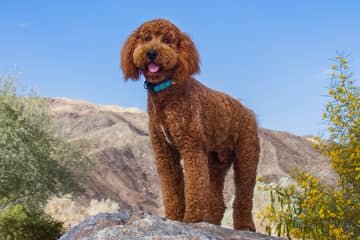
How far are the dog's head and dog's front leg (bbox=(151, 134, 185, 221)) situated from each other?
759 millimetres

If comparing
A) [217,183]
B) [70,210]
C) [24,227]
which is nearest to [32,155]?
[70,210]

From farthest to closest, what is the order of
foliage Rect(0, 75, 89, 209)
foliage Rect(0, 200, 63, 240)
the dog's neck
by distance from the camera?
foliage Rect(0, 75, 89, 209), foliage Rect(0, 200, 63, 240), the dog's neck

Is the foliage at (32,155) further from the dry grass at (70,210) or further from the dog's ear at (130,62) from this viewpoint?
the dog's ear at (130,62)

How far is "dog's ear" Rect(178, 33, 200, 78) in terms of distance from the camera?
18.3ft

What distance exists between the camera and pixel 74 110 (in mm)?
35844

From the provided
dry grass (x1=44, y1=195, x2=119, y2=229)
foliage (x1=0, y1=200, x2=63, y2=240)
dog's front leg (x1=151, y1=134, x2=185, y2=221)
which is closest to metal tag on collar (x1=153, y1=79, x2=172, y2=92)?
dog's front leg (x1=151, y1=134, x2=185, y2=221)

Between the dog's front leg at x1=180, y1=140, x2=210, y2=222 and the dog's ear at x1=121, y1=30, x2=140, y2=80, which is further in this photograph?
the dog's ear at x1=121, y1=30, x2=140, y2=80

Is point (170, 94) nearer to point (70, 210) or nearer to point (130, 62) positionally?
point (130, 62)

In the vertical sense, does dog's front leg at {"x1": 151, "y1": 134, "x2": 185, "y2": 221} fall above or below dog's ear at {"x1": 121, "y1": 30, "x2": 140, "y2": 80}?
below

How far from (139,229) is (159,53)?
1770 mm

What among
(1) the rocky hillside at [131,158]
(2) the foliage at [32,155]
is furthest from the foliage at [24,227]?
(1) the rocky hillside at [131,158]

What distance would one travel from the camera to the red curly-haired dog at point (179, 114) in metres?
5.56

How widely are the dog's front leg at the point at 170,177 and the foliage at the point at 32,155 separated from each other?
8248mm

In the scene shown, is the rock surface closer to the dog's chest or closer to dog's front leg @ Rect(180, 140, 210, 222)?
dog's front leg @ Rect(180, 140, 210, 222)
